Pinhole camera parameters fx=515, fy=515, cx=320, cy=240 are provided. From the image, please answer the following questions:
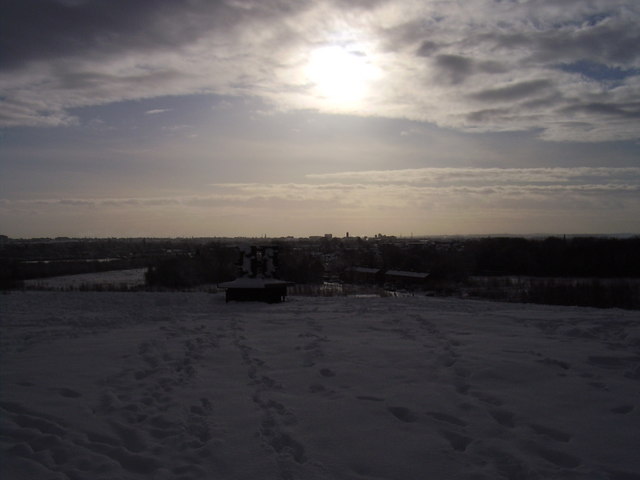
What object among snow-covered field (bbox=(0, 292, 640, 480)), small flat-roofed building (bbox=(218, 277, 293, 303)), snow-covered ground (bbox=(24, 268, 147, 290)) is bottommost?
snow-covered ground (bbox=(24, 268, 147, 290))

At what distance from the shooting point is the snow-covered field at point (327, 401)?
3785 millimetres

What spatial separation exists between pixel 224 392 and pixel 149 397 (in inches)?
30.0

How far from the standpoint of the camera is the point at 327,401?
201 inches

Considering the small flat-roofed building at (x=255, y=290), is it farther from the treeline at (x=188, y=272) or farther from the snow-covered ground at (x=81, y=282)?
the treeline at (x=188, y=272)

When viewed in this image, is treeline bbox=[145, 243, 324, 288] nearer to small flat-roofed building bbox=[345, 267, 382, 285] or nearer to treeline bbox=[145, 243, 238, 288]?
treeline bbox=[145, 243, 238, 288]

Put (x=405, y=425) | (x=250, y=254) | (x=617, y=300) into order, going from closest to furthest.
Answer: (x=405, y=425) → (x=250, y=254) → (x=617, y=300)

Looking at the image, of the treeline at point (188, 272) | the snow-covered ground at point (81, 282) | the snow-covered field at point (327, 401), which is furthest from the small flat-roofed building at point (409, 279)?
the snow-covered field at point (327, 401)

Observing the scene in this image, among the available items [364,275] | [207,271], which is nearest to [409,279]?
[364,275]

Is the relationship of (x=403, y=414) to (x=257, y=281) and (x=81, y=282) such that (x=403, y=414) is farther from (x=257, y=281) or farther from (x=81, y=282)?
(x=81, y=282)

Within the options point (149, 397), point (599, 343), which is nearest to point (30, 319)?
point (149, 397)

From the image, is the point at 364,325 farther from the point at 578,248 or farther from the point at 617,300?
the point at 578,248

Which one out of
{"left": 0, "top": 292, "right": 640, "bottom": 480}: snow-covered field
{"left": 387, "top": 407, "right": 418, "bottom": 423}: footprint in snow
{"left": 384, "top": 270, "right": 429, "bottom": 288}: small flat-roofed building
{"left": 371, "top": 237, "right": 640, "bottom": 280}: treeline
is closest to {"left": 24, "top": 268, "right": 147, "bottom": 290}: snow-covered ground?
{"left": 0, "top": 292, "right": 640, "bottom": 480}: snow-covered field

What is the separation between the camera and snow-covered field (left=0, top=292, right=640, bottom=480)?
379 cm

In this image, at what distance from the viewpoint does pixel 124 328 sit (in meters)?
9.74
